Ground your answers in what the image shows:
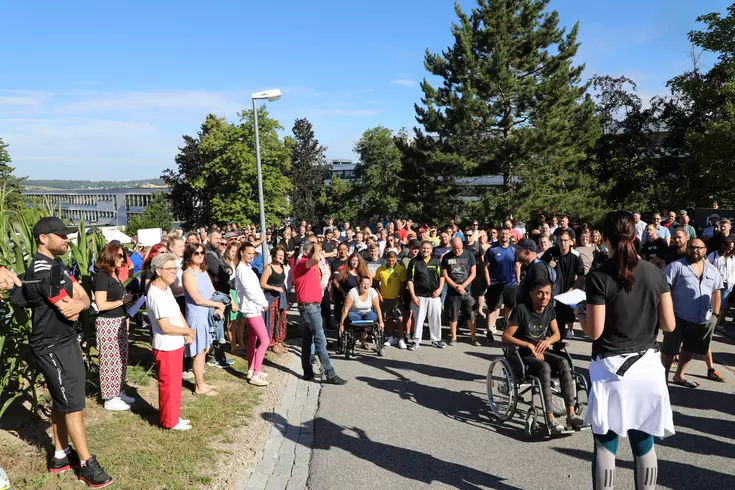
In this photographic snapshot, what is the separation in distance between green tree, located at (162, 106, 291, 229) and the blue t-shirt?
32.6 m

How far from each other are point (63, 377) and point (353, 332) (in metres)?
4.83

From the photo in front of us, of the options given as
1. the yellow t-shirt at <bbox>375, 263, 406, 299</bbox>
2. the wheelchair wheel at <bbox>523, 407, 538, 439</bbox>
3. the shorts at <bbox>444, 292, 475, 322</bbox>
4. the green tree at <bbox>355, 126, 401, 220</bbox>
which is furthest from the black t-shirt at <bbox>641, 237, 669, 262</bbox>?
the green tree at <bbox>355, 126, 401, 220</bbox>

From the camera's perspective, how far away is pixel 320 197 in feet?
175

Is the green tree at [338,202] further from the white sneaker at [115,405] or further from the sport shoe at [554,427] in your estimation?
the sport shoe at [554,427]

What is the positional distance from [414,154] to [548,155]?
7339 millimetres

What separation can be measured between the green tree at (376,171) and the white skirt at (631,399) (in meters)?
46.1

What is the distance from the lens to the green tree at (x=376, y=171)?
50.2 meters

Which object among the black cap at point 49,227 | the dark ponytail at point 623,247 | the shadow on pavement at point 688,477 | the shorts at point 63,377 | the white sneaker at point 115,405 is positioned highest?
the black cap at point 49,227

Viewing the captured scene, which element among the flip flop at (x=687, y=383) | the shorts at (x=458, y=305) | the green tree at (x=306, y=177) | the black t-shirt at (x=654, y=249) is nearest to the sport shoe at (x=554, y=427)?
the flip flop at (x=687, y=383)

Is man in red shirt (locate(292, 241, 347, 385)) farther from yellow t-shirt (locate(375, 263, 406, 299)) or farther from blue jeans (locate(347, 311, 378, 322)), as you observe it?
yellow t-shirt (locate(375, 263, 406, 299))

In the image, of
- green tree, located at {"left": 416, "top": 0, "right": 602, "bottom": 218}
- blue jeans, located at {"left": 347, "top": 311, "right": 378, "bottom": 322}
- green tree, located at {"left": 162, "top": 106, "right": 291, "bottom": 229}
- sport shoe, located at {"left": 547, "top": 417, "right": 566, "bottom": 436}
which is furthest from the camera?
green tree, located at {"left": 162, "top": 106, "right": 291, "bottom": 229}

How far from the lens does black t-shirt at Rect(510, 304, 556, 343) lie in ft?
17.6

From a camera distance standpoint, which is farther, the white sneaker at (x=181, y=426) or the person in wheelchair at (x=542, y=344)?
the white sneaker at (x=181, y=426)

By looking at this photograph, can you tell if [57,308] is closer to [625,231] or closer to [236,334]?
[625,231]
